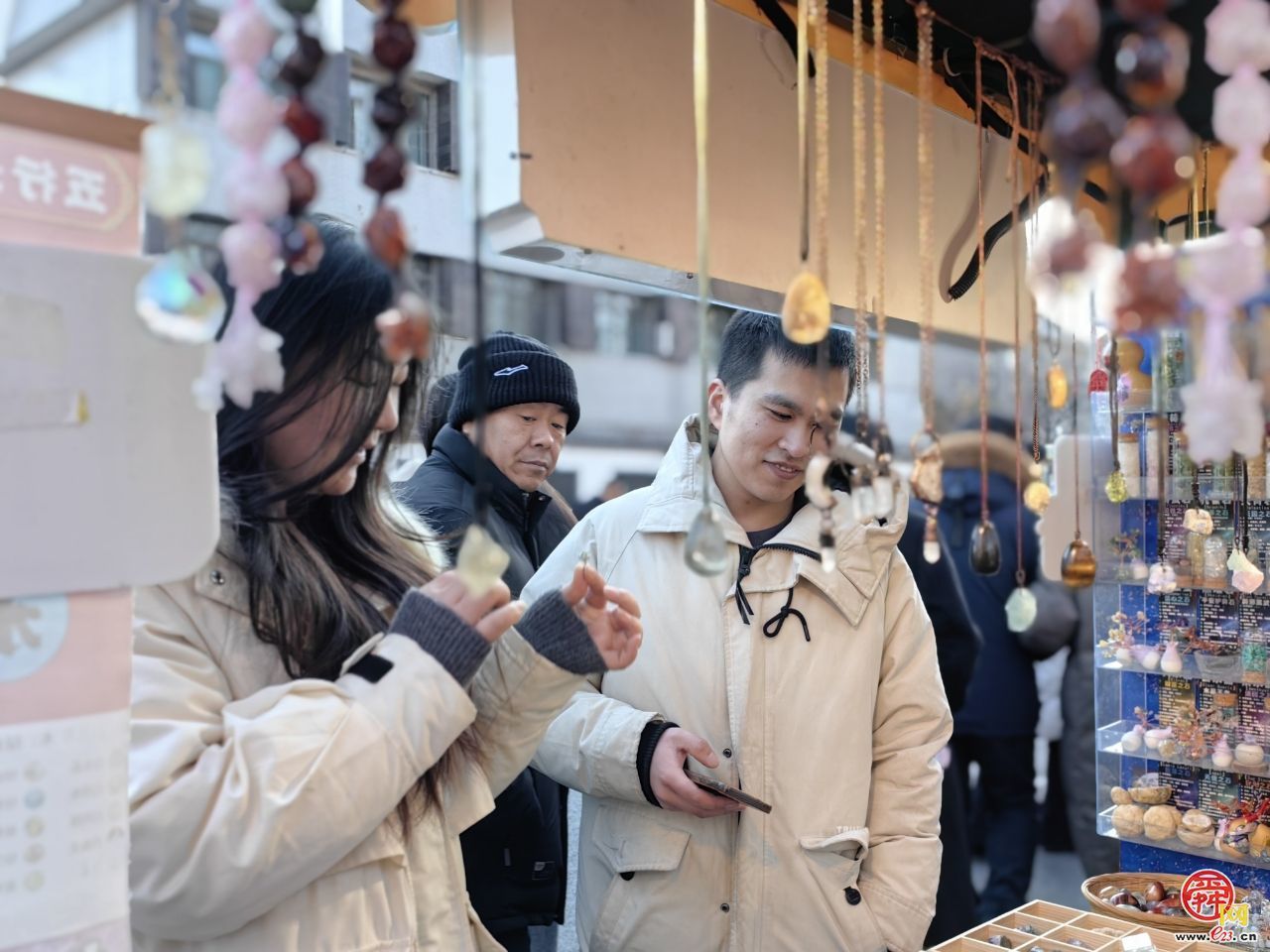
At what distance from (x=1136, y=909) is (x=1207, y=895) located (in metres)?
0.12

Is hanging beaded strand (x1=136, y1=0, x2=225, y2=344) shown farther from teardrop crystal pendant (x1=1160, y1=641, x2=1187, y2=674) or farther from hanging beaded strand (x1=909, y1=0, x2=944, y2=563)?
teardrop crystal pendant (x1=1160, y1=641, x2=1187, y2=674)

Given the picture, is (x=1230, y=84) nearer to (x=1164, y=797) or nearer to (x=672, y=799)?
(x=672, y=799)

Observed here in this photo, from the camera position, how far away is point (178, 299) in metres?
0.69

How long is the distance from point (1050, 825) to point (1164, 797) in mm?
2516

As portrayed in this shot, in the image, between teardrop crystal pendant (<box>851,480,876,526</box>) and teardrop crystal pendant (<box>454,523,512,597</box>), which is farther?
teardrop crystal pendant (<box>851,480,876,526</box>)

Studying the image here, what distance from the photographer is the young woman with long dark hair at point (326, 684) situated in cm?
102

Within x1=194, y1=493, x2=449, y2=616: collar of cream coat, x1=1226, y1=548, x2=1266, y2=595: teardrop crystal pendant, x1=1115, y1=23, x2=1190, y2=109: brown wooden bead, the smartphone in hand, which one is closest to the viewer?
x1=1115, y1=23, x2=1190, y2=109: brown wooden bead

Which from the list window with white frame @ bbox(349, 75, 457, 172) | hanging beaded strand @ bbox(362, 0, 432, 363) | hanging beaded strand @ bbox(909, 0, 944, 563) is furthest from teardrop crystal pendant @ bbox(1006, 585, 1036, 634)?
window with white frame @ bbox(349, 75, 457, 172)

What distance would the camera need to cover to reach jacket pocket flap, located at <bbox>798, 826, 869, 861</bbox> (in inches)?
64.7

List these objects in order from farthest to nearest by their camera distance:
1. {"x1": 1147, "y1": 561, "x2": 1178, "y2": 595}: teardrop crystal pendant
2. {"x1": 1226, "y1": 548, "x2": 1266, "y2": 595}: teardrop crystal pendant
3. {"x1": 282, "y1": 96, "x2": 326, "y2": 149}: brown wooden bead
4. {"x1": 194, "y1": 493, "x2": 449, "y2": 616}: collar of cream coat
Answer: {"x1": 1147, "y1": 561, "x2": 1178, "y2": 595}: teardrop crystal pendant < {"x1": 1226, "y1": 548, "x2": 1266, "y2": 595}: teardrop crystal pendant < {"x1": 194, "y1": 493, "x2": 449, "y2": 616}: collar of cream coat < {"x1": 282, "y1": 96, "x2": 326, "y2": 149}: brown wooden bead

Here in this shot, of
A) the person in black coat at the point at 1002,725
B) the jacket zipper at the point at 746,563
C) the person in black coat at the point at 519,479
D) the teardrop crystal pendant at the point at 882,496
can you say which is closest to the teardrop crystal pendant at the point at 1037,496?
the teardrop crystal pendant at the point at 882,496

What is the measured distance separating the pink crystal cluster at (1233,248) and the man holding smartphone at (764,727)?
3.17 feet

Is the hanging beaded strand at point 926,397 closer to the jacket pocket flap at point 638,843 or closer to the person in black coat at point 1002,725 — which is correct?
the jacket pocket flap at point 638,843

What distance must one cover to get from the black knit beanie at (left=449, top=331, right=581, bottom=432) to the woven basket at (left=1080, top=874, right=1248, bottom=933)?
4.66 feet
